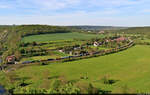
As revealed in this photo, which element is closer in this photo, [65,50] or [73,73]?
[73,73]

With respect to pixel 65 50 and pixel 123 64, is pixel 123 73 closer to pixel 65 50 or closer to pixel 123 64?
pixel 123 64

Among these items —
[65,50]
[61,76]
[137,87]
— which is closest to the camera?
[137,87]

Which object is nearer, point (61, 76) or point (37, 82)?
point (37, 82)

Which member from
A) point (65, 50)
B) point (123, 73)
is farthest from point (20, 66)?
point (123, 73)

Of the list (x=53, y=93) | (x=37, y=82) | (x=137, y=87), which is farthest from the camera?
(x=37, y=82)

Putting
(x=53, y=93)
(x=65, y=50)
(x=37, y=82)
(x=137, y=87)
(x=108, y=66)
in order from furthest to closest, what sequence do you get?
(x=65, y=50), (x=108, y=66), (x=37, y=82), (x=137, y=87), (x=53, y=93)

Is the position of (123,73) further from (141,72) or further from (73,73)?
(73,73)

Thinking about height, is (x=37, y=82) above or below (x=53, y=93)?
below

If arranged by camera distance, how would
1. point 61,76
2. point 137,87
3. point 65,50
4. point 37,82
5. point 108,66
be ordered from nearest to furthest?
point 137,87 < point 37,82 < point 61,76 < point 108,66 < point 65,50

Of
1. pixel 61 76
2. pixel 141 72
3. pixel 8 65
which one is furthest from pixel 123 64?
pixel 8 65
